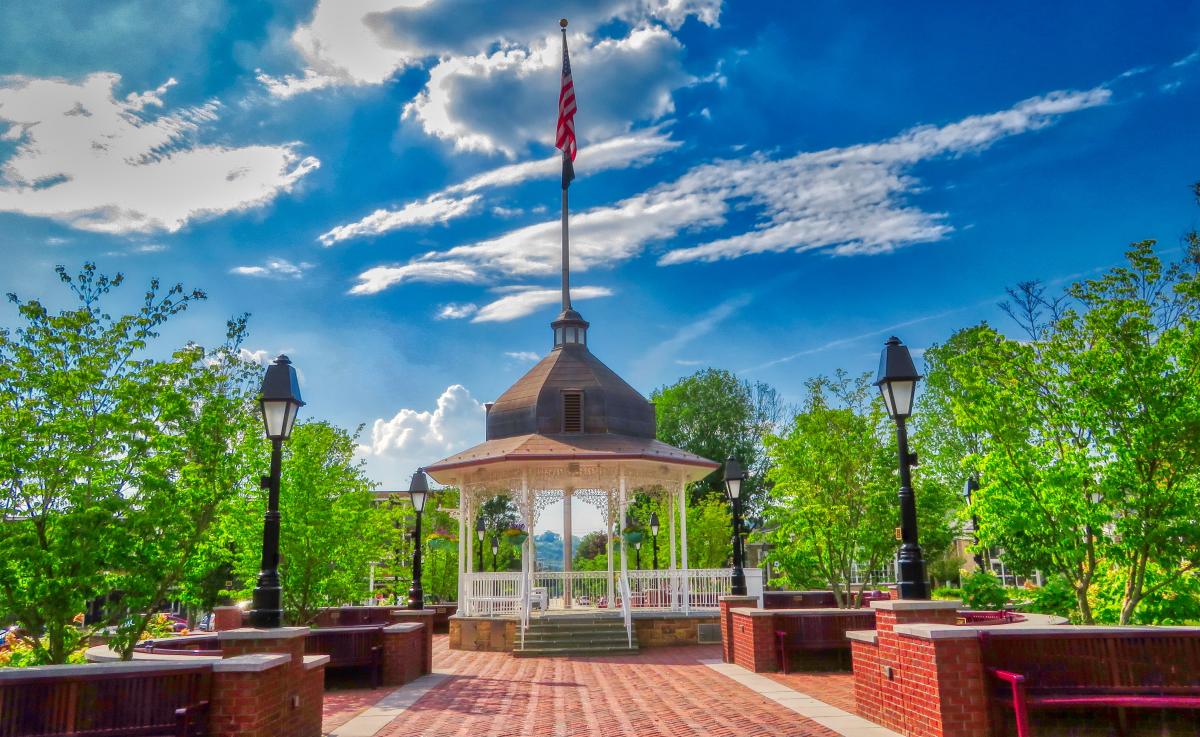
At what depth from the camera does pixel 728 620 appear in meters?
15.8

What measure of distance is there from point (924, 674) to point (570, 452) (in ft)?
42.4

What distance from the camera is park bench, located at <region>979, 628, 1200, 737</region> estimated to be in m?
7.30

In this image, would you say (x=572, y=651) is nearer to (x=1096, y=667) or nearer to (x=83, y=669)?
(x=1096, y=667)

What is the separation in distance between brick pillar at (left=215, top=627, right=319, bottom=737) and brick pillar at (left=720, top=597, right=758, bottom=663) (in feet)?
29.5

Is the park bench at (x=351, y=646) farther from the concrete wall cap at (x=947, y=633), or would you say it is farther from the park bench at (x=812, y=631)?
the concrete wall cap at (x=947, y=633)

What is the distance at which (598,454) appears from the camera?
65.3 ft

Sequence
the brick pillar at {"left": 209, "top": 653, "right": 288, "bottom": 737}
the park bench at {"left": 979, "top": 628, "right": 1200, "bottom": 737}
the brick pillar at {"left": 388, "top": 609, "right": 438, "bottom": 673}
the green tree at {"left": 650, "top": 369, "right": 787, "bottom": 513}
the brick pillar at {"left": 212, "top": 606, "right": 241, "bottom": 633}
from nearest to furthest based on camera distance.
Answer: the brick pillar at {"left": 209, "top": 653, "right": 288, "bottom": 737} < the park bench at {"left": 979, "top": 628, "right": 1200, "bottom": 737} < the brick pillar at {"left": 388, "top": 609, "right": 438, "bottom": 673} < the brick pillar at {"left": 212, "top": 606, "right": 241, "bottom": 633} < the green tree at {"left": 650, "top": 369, "right": 787, "bottom": 513}

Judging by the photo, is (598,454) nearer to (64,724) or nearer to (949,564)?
(64,724)

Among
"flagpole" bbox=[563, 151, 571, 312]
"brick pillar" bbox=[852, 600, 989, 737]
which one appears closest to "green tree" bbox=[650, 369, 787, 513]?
"flagpole" bbox=[563, 151, 571, 312]

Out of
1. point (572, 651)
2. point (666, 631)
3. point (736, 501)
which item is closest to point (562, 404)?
point (666, 631)

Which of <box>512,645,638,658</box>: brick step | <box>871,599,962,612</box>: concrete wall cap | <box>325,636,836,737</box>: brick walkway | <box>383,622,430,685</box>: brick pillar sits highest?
<box>871,599,962,612</box>: concrete wall cap

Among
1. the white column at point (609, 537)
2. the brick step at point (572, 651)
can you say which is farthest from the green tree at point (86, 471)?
the white column at point (609, 537)

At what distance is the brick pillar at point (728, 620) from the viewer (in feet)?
51.4

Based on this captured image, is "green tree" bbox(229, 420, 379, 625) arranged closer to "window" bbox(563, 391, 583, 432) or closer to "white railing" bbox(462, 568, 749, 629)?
"white railing" bbox(462, 568, 749, 629)
